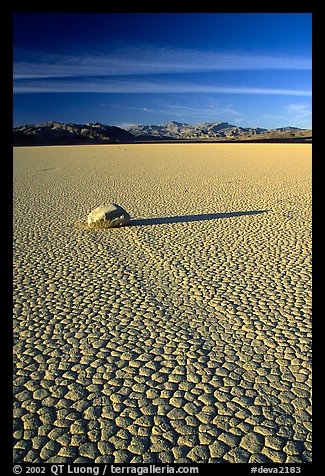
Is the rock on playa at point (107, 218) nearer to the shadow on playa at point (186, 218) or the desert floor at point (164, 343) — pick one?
the desert floor at point (164, 343)

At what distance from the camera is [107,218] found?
7.70m

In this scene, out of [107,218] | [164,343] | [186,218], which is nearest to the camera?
[164,343]

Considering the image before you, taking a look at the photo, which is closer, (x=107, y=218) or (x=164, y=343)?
(x=164, y=343)

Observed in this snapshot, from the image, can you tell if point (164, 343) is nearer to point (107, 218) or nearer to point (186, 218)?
point (107, 218)

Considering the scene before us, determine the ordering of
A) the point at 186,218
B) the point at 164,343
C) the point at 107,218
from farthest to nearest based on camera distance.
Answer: the point at 186,218
the point at 107,218
the point at 164,343

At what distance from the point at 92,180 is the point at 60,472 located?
15.1 m

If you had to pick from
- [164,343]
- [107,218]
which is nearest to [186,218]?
[107,218]

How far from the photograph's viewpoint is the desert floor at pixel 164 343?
235cm

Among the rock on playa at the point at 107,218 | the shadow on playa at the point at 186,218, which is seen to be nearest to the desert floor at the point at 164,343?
the rock on playa at the point at 107,218

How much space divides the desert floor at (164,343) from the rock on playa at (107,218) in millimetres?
185

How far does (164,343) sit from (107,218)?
178 inches

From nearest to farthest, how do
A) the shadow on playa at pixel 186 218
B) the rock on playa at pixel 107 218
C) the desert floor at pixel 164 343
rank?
the desert floor at pixel 164 343
the rock on playa at pixel 107 218
the shadow on playa at pixel 186 218

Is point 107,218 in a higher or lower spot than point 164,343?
higher
